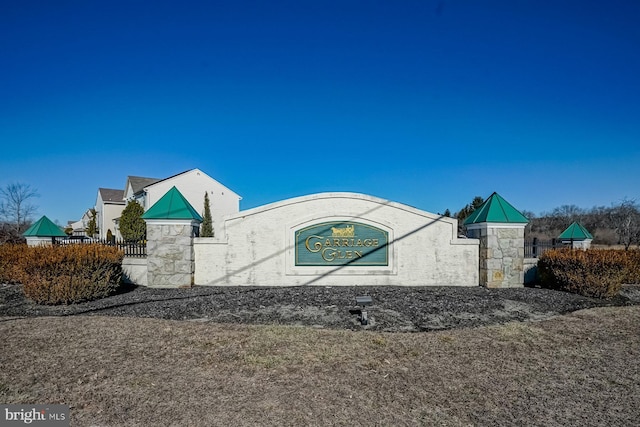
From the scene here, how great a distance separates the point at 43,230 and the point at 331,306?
41.9 feet

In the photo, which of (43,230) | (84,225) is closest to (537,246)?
(43,230)

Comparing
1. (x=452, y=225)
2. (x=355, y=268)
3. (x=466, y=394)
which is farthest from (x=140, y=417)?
(x=452, y=225)

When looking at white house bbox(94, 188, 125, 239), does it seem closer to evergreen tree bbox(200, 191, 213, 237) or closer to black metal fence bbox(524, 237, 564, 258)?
evergreen tree bbox(200, 191, 213, 237)

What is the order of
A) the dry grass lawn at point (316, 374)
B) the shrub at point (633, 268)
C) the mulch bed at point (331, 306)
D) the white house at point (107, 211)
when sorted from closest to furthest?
the dry grass lawn at point (316, 374) < the mulch bed at point (331, 306) < the shrub at point (633, 268) < the white house at point (107, 211)

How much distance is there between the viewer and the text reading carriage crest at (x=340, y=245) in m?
12.5

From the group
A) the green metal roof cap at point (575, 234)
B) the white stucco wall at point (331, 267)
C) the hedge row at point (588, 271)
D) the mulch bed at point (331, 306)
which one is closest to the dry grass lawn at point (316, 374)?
the mulch bed at point (331, 306)

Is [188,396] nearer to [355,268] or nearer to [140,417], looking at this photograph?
[140,417]

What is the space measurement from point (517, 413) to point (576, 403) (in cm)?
82

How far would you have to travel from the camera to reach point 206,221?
38.7 m

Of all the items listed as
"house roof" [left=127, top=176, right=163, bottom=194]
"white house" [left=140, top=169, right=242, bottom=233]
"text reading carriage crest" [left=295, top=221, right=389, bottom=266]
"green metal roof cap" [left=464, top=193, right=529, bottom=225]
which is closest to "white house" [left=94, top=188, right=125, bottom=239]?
"house roof" [left=127, top=176, right=163, bottom=194]

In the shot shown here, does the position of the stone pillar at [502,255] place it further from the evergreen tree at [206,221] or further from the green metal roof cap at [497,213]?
the evergreen tree at [206,221]

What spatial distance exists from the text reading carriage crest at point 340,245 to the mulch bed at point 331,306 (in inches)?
44.3

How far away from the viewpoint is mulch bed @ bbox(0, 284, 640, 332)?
25.7ft

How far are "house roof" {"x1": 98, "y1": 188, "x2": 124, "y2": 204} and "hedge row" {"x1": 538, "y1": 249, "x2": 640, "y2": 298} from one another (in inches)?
1730
